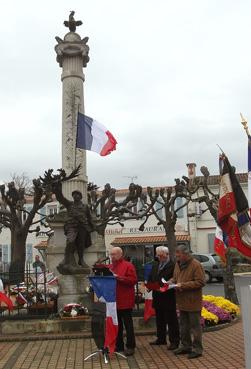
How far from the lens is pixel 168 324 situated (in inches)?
329

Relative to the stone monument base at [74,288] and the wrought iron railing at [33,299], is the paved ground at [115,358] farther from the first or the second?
the stone monument base at [74,288]

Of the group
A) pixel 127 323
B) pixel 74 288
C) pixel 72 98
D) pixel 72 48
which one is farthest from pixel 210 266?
pixel 127 323

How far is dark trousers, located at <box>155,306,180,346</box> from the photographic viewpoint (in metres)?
8.32

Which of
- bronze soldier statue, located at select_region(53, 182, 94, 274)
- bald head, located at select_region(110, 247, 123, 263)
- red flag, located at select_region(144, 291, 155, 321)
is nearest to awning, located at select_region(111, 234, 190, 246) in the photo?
bronze soldier statue, located at select_region(53, 182, 94, 274)

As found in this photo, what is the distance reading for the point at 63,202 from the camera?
12367 millimetres

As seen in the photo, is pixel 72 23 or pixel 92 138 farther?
pixel 72 23

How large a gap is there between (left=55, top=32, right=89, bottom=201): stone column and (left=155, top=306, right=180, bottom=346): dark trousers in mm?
5796

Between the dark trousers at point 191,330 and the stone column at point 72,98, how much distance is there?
21.4ft

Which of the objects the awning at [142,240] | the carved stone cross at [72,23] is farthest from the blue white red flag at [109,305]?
the awning at [142,240]

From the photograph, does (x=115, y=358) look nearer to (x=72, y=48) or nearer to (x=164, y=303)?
(x=164, y=303)

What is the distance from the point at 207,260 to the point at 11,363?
852 inches

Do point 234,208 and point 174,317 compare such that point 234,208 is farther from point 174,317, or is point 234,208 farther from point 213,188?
point 213,188

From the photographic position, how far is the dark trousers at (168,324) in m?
8.32

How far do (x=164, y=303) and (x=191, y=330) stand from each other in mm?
862
